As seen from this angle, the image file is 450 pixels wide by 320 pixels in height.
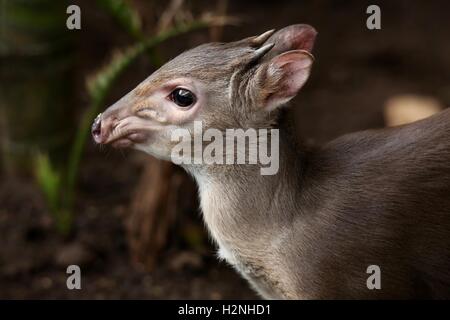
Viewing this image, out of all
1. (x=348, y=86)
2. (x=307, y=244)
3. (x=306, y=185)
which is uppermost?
(x=348, y=86)

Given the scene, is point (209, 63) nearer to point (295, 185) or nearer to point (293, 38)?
point (293, 38)

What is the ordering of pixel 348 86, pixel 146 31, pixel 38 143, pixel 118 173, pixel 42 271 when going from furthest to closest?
pixel 348 86 → pixel 118 173 → pixel 38 143 → pixel 42 271 → pixel 146 31

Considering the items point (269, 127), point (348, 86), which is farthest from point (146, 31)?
point (348, 86)

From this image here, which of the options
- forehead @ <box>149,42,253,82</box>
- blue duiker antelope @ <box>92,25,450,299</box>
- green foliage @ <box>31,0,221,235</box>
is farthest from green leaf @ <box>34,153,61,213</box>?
forehead @ <box>149,42,253,82</box>

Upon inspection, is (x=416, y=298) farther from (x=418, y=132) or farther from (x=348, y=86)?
(x=348, y=86)
